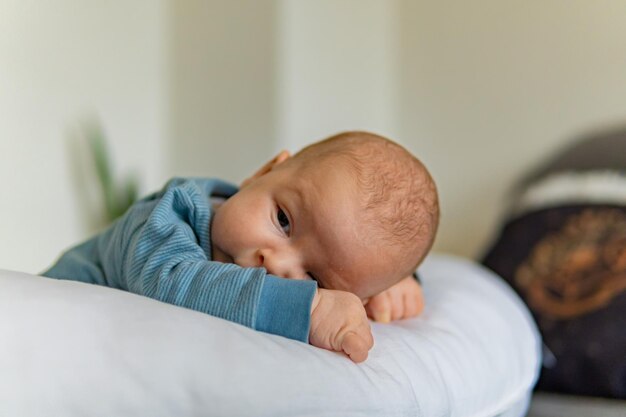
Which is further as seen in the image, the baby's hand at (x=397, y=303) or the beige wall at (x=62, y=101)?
the beige wall at (x=62, y=101)

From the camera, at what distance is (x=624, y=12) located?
5.73 feet

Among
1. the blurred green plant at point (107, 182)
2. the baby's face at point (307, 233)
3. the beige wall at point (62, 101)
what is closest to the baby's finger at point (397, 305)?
the baby's face at point (307, 233)

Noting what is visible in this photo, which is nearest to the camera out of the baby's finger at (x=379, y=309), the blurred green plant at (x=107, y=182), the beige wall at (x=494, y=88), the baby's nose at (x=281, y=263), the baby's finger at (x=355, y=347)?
the baby's finger at (x=355, y=347)

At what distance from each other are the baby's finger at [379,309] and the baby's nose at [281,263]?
163mm

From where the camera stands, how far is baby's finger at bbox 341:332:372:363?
59cm

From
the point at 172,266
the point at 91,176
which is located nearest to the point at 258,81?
the point at 91,176

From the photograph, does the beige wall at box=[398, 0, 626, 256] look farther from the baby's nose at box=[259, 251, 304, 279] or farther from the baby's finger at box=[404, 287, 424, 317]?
the baby's nose at box=[259, 251, 304, 279]

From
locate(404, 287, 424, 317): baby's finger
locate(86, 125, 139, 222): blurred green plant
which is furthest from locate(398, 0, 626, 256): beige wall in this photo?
locate(404, 287, 424, 317): baby's finger

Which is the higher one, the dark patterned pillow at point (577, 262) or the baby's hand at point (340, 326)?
the baby's hand at point (340, 326)

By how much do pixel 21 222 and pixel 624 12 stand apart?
1558mm

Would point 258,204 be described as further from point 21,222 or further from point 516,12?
point 516,12

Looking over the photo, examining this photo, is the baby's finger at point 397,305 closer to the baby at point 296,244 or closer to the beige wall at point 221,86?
the baby at point 296,244

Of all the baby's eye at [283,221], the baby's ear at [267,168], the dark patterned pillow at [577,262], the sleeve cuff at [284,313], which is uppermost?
the baby's ear at [267,168]

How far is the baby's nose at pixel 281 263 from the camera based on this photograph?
2.31 feet
